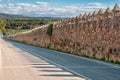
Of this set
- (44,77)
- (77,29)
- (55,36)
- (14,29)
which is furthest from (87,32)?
(14,29)

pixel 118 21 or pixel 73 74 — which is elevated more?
pixel 118 21

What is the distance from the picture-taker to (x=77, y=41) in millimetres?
43406

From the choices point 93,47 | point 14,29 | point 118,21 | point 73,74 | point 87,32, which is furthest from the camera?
point 14,29

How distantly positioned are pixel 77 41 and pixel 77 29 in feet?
7.96

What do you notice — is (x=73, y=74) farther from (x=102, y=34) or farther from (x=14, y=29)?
(x=14, y=29)

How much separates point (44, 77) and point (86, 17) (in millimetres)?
26392

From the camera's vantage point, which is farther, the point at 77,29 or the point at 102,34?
the point at 77,29

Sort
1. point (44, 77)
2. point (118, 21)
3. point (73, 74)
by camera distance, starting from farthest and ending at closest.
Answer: point (118, 21) < point (73, 74) < point (44, 77)

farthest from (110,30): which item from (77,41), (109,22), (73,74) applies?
(73,74)

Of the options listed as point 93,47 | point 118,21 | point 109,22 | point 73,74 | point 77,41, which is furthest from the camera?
point 77,41

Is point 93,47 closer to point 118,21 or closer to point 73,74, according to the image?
point 118,21

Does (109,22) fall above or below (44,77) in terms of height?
above

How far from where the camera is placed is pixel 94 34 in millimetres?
36688

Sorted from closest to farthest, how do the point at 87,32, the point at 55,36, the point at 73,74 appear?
1. the point at 73,74
2. the point at 87,32
3. the point at 55,36
